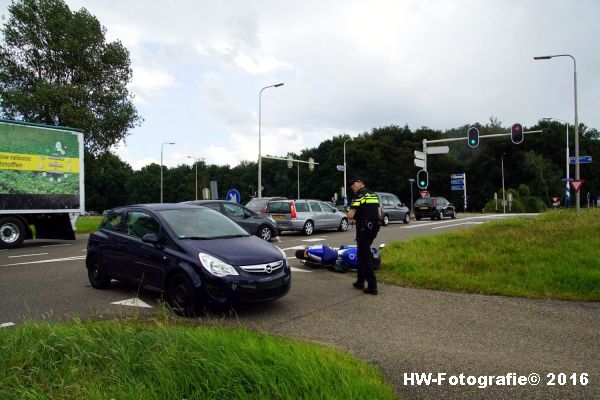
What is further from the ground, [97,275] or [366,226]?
[366,226]

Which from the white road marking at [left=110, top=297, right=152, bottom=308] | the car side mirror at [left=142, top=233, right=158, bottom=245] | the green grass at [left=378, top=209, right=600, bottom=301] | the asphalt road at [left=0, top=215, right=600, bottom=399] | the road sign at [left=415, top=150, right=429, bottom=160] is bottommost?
the asphalt road at [left=0, top=215, right=600, bottom=399]

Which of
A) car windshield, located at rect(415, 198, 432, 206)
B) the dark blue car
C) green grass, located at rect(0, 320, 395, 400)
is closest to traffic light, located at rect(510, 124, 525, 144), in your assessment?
car windshield, located at rect(415, 198, 432, 206)

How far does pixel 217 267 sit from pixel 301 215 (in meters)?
13.6

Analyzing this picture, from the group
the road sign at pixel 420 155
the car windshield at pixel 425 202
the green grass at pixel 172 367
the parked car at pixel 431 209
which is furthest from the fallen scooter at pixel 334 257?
the car windshield at pixel 425 202

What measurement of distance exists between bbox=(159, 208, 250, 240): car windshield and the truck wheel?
998 centimetres

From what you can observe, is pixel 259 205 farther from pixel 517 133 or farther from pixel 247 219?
pixel 517 133

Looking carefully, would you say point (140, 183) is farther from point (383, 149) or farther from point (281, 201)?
point (281, 201)

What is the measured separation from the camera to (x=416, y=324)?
580 cm

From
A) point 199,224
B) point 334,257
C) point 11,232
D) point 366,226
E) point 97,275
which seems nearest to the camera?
point 199,224

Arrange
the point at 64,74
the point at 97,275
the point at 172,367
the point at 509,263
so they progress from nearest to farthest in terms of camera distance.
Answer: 1. the point at 172,367
2. the point at 97,275
3. the point at 509,263
4. the point at 64,74

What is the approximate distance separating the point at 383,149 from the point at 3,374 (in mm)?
77201

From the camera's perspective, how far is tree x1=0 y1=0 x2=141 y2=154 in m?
22.5

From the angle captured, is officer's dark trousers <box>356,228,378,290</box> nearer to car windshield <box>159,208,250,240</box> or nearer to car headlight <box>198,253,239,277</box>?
car windshield <box>159,208,250,240</box>

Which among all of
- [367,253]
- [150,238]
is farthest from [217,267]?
[367,253]
